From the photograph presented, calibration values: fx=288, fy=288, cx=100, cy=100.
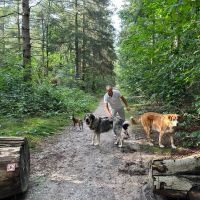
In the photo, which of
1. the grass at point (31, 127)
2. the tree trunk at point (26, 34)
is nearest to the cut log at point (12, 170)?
the grass at point (31, 127)

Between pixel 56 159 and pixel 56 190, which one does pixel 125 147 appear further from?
pixel 56 190

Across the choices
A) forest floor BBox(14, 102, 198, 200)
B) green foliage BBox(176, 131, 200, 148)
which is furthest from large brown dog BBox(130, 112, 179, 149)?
forest floor BBox(14, 102, 198, 200)

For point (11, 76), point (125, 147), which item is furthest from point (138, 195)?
point (11, 76)

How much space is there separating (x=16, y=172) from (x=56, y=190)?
1004 millimetres

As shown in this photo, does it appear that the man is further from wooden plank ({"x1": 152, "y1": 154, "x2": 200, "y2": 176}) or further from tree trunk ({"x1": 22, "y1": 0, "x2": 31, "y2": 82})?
tree trunk ({"x1": 22, "y1": 0, "x2": 31, "y2": 82})

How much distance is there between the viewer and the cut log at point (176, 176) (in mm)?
4754

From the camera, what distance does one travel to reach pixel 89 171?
6.48 meters

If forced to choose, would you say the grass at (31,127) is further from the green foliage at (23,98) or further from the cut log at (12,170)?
the cut log at (12,170)

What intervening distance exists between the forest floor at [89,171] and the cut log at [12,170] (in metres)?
0.37

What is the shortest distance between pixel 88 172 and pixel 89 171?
70 mm

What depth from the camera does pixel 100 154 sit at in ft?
26.1

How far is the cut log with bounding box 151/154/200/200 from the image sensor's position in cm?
475

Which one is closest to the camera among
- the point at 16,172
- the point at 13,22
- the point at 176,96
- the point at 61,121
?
the point at 16,172

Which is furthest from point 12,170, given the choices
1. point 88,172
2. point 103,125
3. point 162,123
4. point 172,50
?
point 172,50
